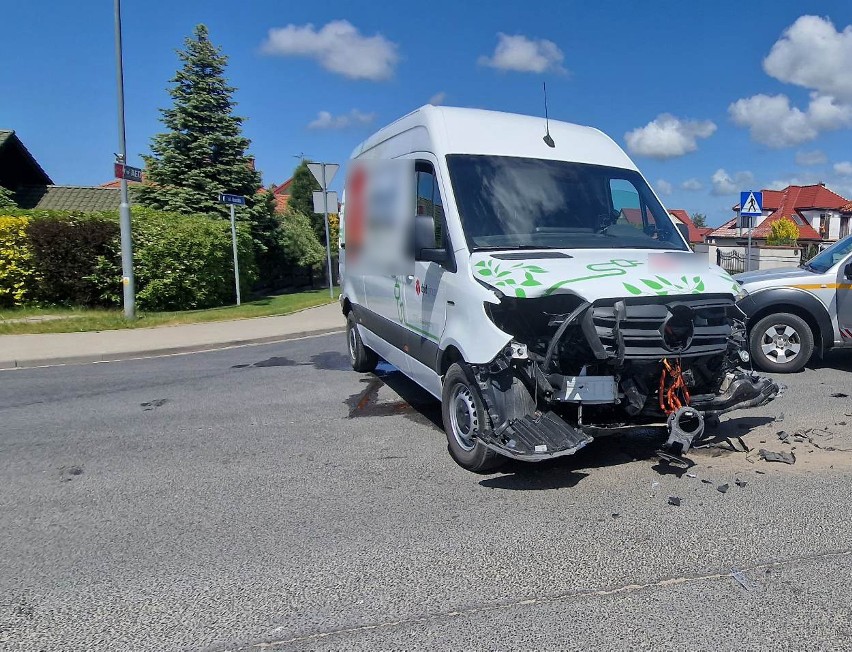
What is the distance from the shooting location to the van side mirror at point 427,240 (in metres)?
4.81

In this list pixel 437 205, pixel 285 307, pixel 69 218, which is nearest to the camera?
pixel 437 205

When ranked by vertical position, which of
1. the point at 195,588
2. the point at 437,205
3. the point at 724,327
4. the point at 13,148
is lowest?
the point at 195,588

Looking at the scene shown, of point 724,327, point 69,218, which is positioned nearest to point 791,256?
point 724,327

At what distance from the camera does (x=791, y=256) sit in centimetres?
2236

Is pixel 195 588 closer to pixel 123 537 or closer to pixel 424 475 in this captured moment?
pixel 123 537

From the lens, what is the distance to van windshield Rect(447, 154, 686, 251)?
196 inches

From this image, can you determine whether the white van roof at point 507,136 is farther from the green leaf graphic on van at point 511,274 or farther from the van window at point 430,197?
the green leaf graphic on van at point 511,274

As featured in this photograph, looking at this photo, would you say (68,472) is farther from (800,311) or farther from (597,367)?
(800,311)

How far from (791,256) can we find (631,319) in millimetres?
21658

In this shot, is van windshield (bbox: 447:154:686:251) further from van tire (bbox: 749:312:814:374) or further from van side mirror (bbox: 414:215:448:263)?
van tire (bbox: 749:312:814:374)

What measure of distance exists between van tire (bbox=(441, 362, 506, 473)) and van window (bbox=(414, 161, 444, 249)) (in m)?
1.07

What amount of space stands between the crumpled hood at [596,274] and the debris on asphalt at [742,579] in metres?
1.72

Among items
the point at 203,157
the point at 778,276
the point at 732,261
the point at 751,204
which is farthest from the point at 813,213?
the point at 778,276

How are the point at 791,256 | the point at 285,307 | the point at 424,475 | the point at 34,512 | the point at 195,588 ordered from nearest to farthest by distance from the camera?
the point at 195,588 < the point at 34,512 < the point at 424,475 < the point at 285,307 < the point at 791,256
